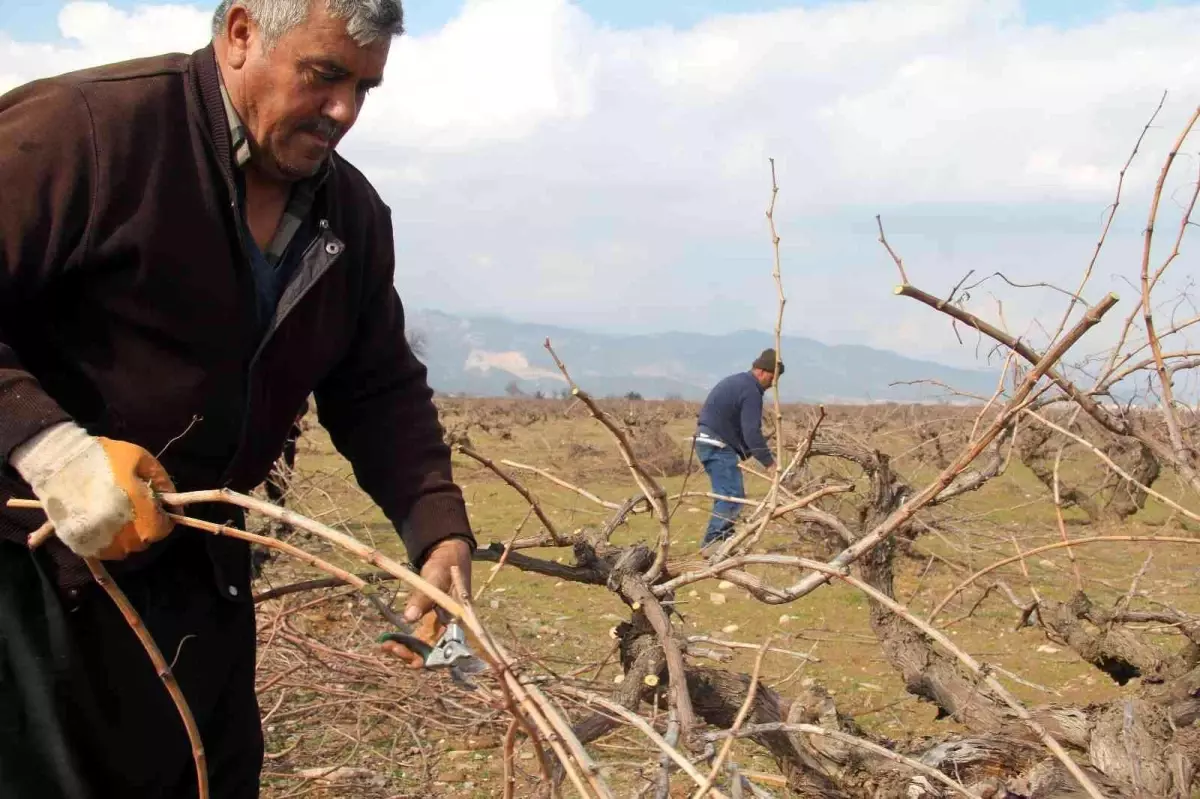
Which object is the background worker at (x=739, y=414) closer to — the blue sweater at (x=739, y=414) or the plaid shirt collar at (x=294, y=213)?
the blue sweater at (x=739, y=414)

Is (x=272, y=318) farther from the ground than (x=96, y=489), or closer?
farther from the ground

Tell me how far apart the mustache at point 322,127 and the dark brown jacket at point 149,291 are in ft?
0.42

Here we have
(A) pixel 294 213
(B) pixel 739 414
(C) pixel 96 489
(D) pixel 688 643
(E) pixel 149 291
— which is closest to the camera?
(C) pixel 96 489

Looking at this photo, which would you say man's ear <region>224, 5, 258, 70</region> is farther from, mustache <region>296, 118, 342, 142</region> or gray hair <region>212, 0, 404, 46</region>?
mustache <region>296, 118, 342, 142</region>

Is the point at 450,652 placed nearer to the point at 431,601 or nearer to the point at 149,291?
the point at 431,601

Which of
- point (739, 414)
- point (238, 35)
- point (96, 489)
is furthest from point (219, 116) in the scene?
point (739, 414)

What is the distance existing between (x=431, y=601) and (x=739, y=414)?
6088 mm

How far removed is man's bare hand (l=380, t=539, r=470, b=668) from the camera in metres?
1.81

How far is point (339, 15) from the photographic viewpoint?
5.61 ft

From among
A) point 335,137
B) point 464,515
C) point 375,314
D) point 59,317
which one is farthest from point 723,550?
point 59,317

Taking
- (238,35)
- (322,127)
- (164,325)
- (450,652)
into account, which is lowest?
(450,652)

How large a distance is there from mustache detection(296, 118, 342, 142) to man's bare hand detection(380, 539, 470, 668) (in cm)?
75

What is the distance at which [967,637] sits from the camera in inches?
243

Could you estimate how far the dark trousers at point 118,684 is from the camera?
1696 mm
